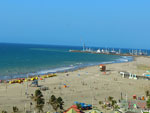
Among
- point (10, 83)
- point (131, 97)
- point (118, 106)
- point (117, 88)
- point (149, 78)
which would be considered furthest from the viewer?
point (149, 78)

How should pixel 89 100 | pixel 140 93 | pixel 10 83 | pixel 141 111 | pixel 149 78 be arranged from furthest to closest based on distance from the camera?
1. pixel 149 78
2. pixel 10 83
3. pixel 140 93
4. pixel 89 100
5. pixel 141 111

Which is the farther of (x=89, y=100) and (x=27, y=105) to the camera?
(x=89, y=100)

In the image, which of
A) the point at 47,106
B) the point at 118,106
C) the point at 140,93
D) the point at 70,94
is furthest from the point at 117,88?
the point at 47,106

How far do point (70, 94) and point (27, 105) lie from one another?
7.02 m

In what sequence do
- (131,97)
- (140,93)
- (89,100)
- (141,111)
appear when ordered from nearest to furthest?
(141,111) < (89,100) < (131,97) < (140,93)

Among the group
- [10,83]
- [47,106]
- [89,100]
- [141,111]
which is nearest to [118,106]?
[141,111]

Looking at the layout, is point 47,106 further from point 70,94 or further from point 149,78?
point 149,78

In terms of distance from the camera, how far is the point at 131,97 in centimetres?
2909

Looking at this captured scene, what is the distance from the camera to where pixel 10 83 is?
1451 inches

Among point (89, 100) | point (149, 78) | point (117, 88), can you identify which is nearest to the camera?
point (89, 100)

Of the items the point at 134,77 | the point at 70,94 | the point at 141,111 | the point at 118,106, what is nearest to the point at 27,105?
the point at 70,94

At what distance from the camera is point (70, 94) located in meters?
29.8

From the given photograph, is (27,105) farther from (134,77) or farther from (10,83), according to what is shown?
(134,77)

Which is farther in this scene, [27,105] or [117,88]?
[117,88]
